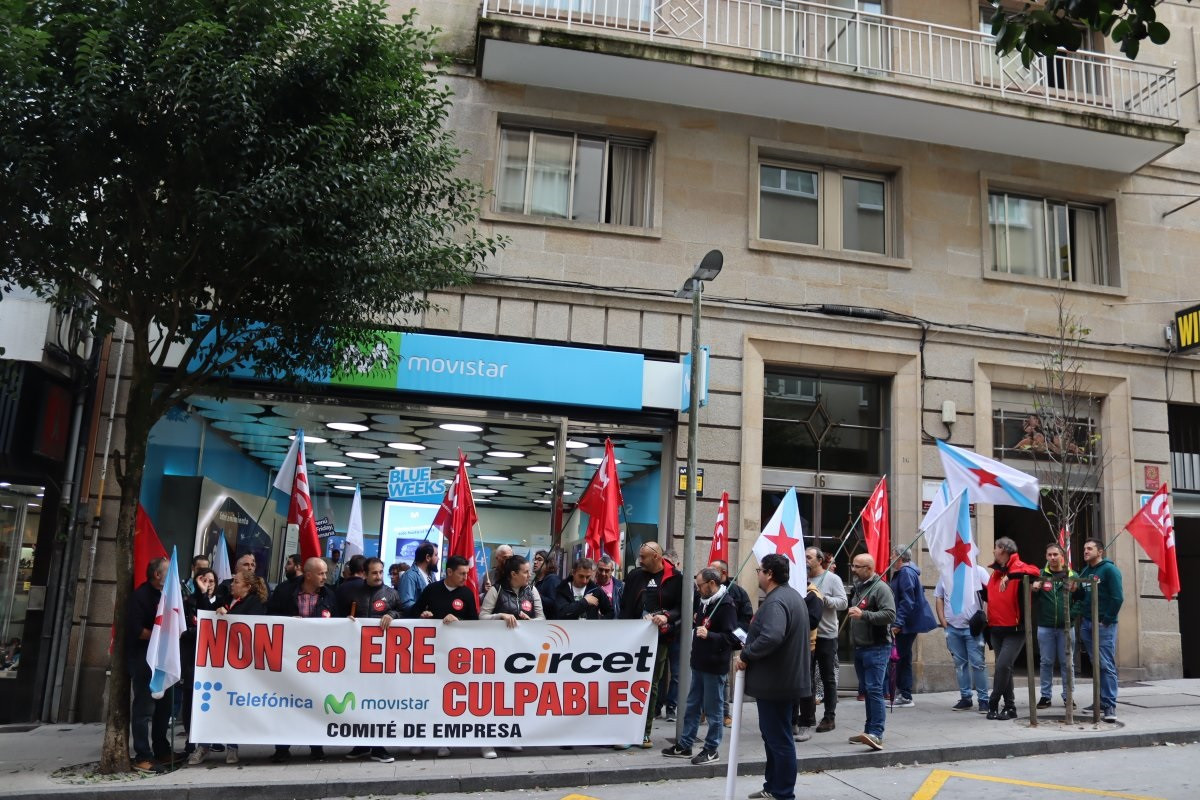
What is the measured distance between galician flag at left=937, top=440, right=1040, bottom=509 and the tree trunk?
771 cm

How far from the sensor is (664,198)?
13.7m

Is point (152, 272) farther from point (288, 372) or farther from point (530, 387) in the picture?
point (530, 387)

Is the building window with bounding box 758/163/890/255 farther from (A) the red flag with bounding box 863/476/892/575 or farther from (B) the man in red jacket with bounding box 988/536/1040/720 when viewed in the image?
(B) the man in red jacket with bounding box 988/536/1040/720

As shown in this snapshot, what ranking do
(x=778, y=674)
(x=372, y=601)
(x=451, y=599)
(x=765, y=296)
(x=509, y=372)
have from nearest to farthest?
(x=778, y=674) < (x=451, y=599) < (x=372, y=601) < (x=509, y=372) < (x=765, y=296)

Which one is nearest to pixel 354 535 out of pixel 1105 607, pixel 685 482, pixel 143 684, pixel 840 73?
pixel 143 684

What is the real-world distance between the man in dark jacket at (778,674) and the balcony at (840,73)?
814 centimetres

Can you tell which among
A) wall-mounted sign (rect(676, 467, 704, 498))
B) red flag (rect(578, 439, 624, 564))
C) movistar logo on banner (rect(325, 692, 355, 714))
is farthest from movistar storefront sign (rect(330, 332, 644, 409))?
movistar logo on banner (rect(325, 692, 355, 714))

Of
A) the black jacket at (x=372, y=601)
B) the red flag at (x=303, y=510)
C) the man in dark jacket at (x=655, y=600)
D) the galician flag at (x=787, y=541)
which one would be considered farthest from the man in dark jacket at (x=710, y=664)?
the red flag at (x=303, y=510)

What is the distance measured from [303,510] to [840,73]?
8811 millimetres

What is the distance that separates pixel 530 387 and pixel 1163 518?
24.5 ft

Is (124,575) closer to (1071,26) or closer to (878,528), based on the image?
(878,528)

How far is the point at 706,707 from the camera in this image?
8.84 metres

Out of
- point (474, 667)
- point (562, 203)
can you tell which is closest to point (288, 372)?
point (474, 667)

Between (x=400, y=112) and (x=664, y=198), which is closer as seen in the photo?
(x=400, y=112)
